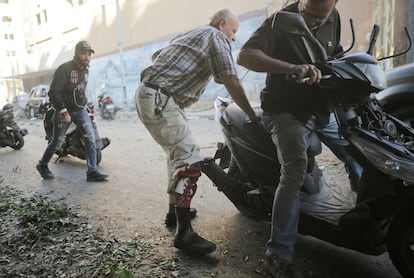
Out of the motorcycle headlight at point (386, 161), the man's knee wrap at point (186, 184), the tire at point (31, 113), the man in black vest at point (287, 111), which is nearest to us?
the motorcycle headlight at point (386, 161)

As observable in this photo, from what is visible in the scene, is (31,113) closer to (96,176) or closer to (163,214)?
(96,176)

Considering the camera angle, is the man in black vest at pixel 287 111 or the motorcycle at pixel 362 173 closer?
the motorcycle at pixel 362 173

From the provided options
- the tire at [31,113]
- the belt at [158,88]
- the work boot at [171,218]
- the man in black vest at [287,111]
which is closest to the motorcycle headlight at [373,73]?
the man in black vest at [287,111]

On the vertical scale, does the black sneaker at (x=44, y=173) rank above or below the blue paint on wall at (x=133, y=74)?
below

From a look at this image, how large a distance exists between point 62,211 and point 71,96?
1.90 m

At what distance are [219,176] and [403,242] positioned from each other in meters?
1.39

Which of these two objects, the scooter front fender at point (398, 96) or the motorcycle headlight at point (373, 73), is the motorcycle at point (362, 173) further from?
the scooter front fender at point (398, 96)

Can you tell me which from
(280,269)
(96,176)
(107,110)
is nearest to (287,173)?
(280,269)

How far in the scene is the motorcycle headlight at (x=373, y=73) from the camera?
6.84 ft

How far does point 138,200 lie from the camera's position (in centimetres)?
415

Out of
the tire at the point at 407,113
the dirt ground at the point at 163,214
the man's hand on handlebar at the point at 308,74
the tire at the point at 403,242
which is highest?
the man's hand on handlebar at the point at 308,74

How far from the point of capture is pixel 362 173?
7.54 feet

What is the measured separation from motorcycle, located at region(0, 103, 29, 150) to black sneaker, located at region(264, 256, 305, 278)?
7.65m

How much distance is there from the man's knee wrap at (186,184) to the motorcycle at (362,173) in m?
0.53
